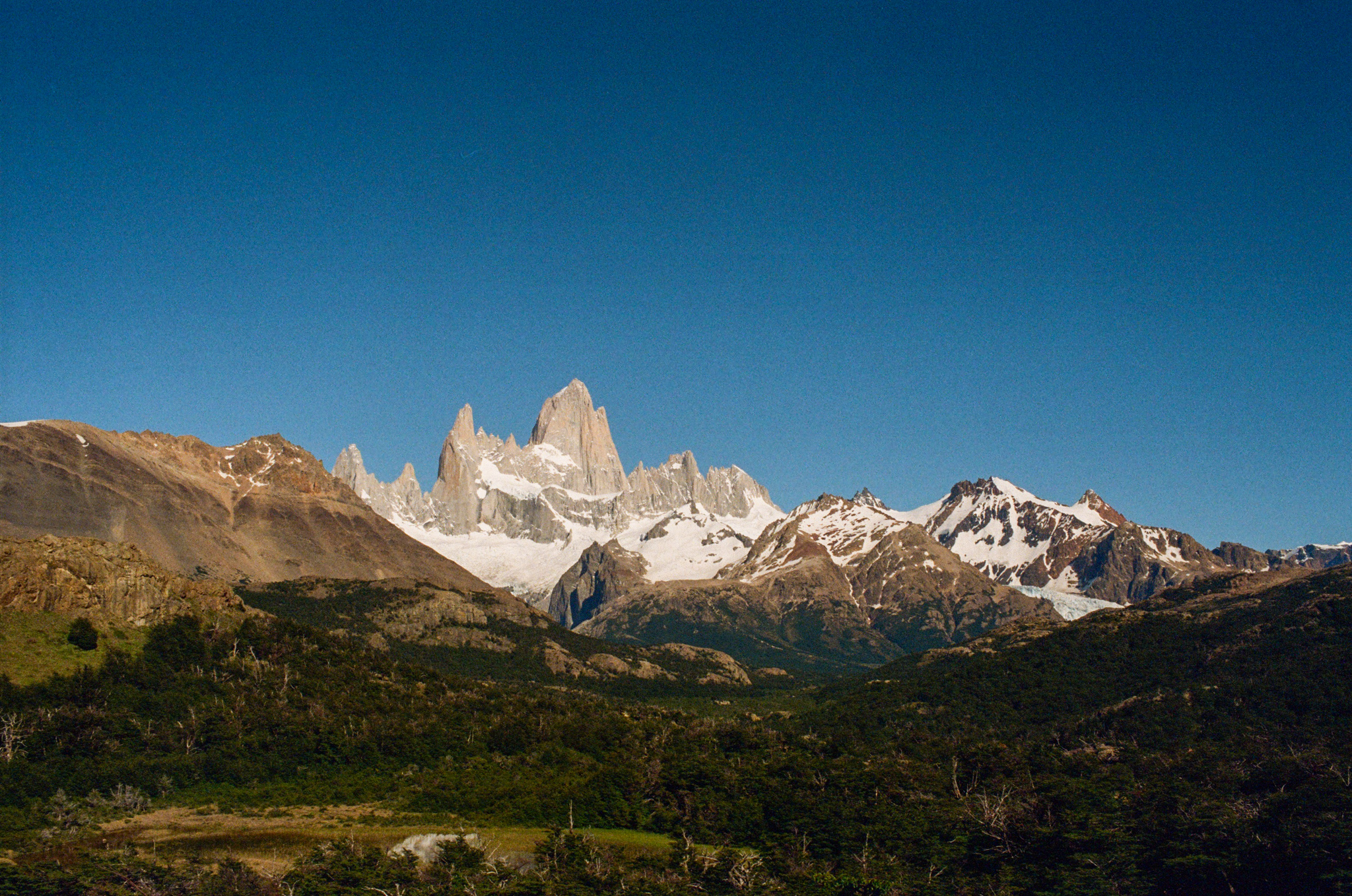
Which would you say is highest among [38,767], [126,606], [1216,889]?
[126,606]

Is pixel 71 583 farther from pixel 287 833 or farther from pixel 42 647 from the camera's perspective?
pixel 287 833

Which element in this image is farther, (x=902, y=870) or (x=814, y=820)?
(x=814, y=820)

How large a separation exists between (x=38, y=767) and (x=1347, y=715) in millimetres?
209809

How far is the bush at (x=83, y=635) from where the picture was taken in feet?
595

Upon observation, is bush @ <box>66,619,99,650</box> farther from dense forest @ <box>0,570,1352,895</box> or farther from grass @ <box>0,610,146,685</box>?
dense forest @ <box>0,570,1352,895</box>

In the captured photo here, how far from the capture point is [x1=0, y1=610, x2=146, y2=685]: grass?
169875 mm

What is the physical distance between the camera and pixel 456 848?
431ft

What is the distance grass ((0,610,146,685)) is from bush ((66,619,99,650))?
2.06ft

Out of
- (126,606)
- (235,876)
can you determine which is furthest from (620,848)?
(126,606)

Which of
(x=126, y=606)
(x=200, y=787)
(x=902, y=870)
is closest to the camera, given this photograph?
(x=902, y=870)

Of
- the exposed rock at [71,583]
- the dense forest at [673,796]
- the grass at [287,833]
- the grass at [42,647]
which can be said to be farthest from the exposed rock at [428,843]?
the exposed rock at [71,583]

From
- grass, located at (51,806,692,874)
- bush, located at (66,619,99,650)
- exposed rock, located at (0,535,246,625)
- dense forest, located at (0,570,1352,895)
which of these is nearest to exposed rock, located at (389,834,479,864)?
grass, located at (51,806,692,874)

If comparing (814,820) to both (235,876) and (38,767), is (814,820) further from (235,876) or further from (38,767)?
(38,767)

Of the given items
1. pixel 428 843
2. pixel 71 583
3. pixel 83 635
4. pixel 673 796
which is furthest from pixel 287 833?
pixel 71 583
